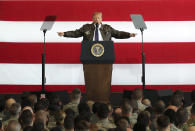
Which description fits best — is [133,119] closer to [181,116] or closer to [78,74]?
[181,116]

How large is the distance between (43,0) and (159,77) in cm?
200

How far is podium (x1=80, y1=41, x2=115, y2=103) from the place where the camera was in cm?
474

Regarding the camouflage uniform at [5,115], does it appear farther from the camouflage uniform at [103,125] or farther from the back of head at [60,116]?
the camouflage uniform at [103,125]

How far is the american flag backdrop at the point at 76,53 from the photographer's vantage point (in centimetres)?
611

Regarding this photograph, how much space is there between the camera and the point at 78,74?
613 centimetres

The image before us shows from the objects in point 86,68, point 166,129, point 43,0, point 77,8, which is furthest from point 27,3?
point 166,129

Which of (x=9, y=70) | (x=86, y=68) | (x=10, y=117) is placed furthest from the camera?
(x=9, y=70)

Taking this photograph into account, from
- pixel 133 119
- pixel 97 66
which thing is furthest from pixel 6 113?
pixel 97 66

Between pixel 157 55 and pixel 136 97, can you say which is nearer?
pixel 136 97

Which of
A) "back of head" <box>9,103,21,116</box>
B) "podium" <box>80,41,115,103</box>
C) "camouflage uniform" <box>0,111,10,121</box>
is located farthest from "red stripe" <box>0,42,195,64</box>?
"back of head" <box>9,103,21,116</box>

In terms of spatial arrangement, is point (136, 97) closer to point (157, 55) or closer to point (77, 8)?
point (157, 55)

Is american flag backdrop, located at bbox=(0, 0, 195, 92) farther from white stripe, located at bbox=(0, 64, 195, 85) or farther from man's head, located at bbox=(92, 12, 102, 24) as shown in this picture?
man's head, located at bbox=(92, 12, 102, 24)

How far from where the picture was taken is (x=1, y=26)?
616 centimetres

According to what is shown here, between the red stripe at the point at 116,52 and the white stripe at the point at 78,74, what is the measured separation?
7 centimetres
